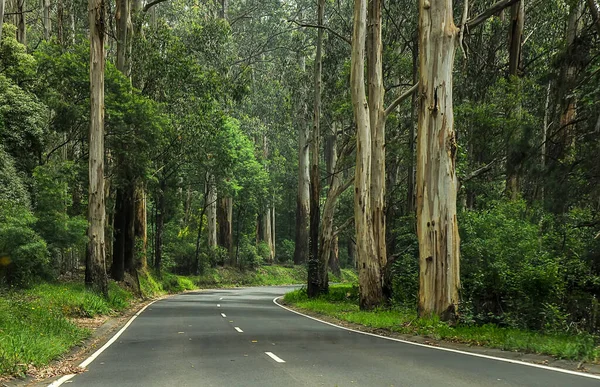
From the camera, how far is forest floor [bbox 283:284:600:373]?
9.69 meters

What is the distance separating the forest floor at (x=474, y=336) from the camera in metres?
9.69

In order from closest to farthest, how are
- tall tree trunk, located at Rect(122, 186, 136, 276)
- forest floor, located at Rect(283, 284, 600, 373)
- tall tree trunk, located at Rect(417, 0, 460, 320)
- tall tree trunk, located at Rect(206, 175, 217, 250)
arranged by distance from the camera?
forest floor, located at Rect(283, 284, 600, 373) → tall tree trunk, located at Rect(417, 0, 460, 320) → tall tree trunk, located at Rect(122, 186, 136, 276) → tall tree trunk, located at Rect(206, 175, 217, 250)

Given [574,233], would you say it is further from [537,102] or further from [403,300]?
[537,102]

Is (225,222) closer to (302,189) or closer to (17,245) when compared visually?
(302,189)

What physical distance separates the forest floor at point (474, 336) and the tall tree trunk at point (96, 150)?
8.23 metres

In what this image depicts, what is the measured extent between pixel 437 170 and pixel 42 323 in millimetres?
9421

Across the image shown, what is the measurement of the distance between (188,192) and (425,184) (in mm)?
41548

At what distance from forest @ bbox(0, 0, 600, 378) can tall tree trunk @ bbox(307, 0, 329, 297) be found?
0.31 feet

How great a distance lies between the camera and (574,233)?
15.8m

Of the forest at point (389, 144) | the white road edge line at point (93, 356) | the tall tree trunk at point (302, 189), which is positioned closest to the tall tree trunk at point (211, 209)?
the forest at point (389, 144)

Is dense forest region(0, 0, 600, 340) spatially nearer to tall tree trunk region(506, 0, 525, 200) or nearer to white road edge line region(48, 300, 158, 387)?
tall tree trunk region(506, 0, 525, 200)

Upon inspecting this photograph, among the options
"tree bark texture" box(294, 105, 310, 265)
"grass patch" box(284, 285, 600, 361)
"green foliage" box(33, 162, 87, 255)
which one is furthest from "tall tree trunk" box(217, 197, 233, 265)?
"grass patch" box(284, 285, 600, 361)

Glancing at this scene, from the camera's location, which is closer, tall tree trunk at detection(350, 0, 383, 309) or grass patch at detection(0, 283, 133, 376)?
grass patch at detection(0, 283, 133, 376)

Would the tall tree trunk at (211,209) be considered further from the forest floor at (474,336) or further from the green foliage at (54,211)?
the forest floor at (474,336)
